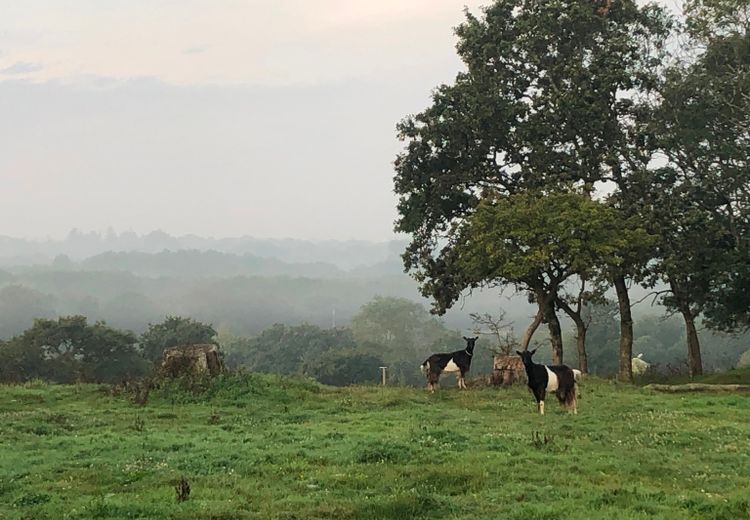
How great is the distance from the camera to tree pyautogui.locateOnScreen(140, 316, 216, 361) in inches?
3056

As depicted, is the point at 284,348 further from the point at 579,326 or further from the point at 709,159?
the point at 709,159

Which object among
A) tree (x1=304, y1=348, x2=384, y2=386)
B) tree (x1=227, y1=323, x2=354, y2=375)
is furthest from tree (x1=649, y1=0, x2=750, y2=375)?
tree (x1=227, y1=323, x2=354, y2=375)

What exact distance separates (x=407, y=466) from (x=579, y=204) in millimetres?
22956

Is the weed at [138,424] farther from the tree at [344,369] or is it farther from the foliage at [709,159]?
the tree at [344,369]

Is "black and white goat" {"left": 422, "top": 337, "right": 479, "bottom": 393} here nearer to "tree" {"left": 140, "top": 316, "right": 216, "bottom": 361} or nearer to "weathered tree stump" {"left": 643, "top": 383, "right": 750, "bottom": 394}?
"weathered tree stump" {"left": 643, "top": 383, "right": 750, "bottom": 394}

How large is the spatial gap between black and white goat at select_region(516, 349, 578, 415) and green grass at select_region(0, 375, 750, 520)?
524 millimetres

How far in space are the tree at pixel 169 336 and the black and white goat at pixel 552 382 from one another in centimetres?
5892

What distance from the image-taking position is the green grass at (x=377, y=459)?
39.2 ft

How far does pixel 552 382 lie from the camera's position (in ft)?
77.6

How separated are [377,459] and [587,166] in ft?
93.6

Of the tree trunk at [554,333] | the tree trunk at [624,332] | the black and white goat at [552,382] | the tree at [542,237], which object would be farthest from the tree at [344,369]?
the black and white goat at [552,382]

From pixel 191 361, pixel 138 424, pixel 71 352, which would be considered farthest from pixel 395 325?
pixel 138 424

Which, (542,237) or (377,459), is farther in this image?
(542,237)

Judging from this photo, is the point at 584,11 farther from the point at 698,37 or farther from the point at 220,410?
the point at 220,410
